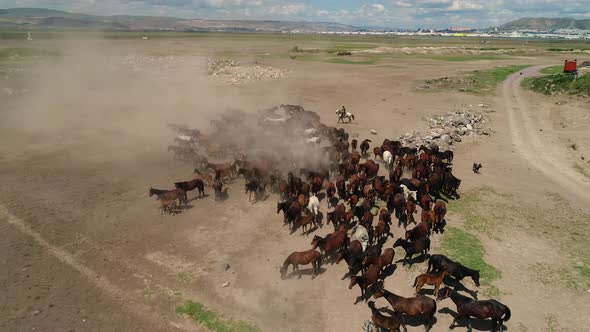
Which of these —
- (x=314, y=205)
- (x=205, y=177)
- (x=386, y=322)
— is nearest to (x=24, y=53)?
(x=205, y=177)

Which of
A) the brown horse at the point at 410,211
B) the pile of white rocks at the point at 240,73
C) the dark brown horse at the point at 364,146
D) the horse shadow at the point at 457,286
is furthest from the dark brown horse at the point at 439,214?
the pile of white rocks at the point at 240,73

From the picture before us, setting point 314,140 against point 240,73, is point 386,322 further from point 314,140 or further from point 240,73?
point 240,73

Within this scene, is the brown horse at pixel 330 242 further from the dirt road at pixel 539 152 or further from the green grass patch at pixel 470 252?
the dirt road at pixel 539 152

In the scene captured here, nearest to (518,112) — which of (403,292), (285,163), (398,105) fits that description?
(398,105)

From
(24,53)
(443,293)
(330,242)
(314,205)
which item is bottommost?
(443,293)

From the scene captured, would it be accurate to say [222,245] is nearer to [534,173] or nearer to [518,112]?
[534,173]

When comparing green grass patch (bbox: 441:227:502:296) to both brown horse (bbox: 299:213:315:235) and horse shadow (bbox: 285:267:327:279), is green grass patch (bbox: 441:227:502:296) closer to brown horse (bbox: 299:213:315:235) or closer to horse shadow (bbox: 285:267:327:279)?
horse shadow (bbox: 285:267:327:279)
